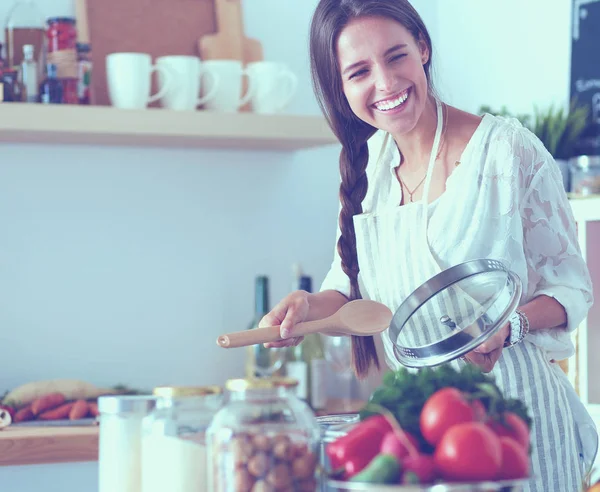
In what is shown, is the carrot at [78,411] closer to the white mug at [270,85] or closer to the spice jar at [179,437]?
the white mug at [270,85]

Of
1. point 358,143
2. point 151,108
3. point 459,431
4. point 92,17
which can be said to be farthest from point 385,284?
point 92,17

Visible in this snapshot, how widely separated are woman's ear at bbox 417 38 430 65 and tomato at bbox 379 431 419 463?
779mm

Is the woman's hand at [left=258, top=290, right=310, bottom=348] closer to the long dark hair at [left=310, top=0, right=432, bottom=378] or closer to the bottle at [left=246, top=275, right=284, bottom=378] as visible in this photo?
the long dark hair at [left=310, top=0, right=432, bottom=378]

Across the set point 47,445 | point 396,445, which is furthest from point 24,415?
point 396,445

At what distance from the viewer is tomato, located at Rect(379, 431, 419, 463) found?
778 mm

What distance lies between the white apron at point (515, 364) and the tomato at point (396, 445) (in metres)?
0.55

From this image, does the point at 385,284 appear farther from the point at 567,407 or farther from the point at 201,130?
the point at 201,130

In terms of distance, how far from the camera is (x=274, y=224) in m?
2.56

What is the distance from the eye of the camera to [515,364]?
1.36 metres

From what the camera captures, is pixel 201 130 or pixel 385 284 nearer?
pixel 385 284

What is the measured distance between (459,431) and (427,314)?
42 cm

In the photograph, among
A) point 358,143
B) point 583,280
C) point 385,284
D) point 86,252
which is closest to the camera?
point 583,280

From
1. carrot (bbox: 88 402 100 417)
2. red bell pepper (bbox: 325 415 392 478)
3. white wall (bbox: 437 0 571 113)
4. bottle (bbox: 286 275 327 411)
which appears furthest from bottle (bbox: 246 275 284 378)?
red bell pepper (bbox: 325 415 392 478)

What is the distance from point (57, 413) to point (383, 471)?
1.46 metres
